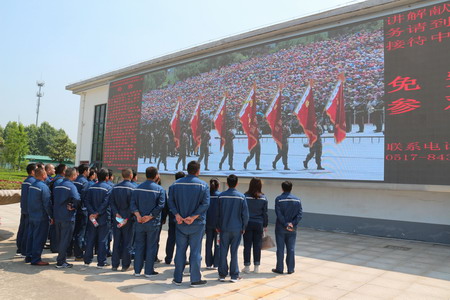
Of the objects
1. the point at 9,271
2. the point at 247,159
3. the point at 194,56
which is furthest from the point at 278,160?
the point at 9,271

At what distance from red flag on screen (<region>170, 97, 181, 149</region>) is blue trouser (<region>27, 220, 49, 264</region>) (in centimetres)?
885

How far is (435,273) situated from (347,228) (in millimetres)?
4214

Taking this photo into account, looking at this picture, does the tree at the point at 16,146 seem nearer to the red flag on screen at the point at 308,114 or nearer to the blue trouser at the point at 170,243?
the red flag on screen at the point at 308,114

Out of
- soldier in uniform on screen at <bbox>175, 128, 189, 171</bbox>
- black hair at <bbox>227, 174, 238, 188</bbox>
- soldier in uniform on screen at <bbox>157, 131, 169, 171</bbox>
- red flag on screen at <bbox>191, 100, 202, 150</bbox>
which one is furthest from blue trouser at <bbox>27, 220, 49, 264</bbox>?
soldier in uniform on screen at <bbox>157, 131, 169, 171</bbox>

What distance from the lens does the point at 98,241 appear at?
16.9 ft

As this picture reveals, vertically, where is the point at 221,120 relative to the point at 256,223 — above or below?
above

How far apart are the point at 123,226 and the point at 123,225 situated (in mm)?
60

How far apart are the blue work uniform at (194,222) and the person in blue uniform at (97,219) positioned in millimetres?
1502

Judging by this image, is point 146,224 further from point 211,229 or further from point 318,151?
point 318,151

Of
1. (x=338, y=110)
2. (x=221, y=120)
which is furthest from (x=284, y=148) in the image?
(x=221, y=120)

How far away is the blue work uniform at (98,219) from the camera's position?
514 cm

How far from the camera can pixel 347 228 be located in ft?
31.6

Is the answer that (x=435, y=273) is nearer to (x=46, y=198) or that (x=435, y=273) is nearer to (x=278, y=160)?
(x=278, y=160)

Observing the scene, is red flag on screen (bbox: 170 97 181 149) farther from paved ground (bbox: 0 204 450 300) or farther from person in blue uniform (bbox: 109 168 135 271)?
person in blue uniform (bbox: 109 168 135 271)
